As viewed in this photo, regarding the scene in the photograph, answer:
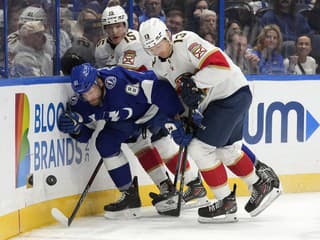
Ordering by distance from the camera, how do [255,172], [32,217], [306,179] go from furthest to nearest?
[306,179], [255,172], [32,217]

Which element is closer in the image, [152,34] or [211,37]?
[152,34]

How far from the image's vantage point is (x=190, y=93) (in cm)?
538

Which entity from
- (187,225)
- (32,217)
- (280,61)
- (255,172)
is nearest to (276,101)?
(280,61)

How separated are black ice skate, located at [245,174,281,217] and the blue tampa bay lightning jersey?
58 cm

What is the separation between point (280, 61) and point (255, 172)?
140 cm

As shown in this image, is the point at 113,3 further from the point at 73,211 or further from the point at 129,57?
the point at 73,211

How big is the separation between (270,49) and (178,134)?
62.3 inches

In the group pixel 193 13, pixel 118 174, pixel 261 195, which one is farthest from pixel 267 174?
pixel 193 13

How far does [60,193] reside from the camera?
5629 mm

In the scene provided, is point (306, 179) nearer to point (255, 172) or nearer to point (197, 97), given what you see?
point (255, 172)

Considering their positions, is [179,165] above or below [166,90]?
below

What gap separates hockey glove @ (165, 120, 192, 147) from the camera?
5.55 m

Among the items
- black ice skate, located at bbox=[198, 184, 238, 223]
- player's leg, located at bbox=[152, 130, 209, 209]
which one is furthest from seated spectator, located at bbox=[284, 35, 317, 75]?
black ice skate, located at bbox=[198, 184, 238, 223]

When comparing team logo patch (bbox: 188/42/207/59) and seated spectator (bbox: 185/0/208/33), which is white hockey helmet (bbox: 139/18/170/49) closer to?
team logo patch (bbox: 188/42/207/59)
